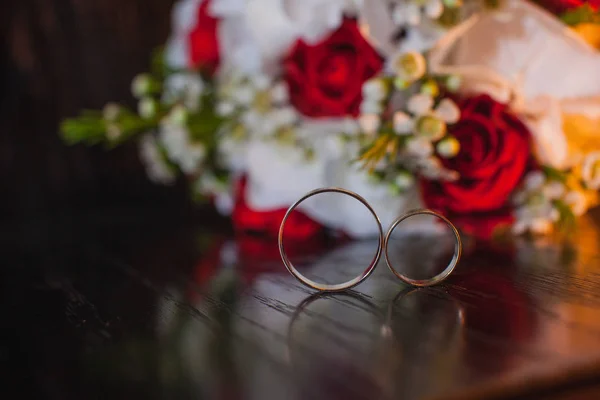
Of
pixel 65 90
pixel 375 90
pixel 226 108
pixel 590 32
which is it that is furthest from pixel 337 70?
pixel 65 90

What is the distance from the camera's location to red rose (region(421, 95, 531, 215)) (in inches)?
22.7

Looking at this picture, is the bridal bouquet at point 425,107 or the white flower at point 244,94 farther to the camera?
the white flower at point 244,94

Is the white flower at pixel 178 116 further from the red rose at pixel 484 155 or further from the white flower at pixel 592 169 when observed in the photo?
the white flower at pixel 592 169

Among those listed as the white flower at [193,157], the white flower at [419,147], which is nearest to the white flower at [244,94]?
the white flower at [193,157]

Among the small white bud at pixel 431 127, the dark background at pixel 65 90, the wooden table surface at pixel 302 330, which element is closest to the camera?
the wooden table surface at pixel 302 330

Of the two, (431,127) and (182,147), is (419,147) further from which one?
(182,147)

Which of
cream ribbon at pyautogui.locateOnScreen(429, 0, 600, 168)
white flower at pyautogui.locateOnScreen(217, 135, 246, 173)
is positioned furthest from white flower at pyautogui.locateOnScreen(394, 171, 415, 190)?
white flower at pyautogui.locateOnScreen(217, 135, 246, 173)

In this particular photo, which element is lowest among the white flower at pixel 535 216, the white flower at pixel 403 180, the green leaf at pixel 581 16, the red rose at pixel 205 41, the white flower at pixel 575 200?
the white flower at pixel 535 216

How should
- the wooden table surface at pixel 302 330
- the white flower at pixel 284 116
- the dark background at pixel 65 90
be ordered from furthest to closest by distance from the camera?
the dark background at pixel 65 90, the white flower at pixel 284 116, the wooden table surface at pixel 302 330

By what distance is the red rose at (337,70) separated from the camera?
62cm

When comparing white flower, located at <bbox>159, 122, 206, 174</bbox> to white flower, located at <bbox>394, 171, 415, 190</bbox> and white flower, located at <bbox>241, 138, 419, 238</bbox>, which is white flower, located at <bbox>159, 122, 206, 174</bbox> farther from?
white flower, located at <bbox>394, 171, 415, 190</bbox>

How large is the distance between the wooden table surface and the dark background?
1.46 feet

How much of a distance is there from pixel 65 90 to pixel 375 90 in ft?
2.13

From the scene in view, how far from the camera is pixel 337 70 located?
0.62m
